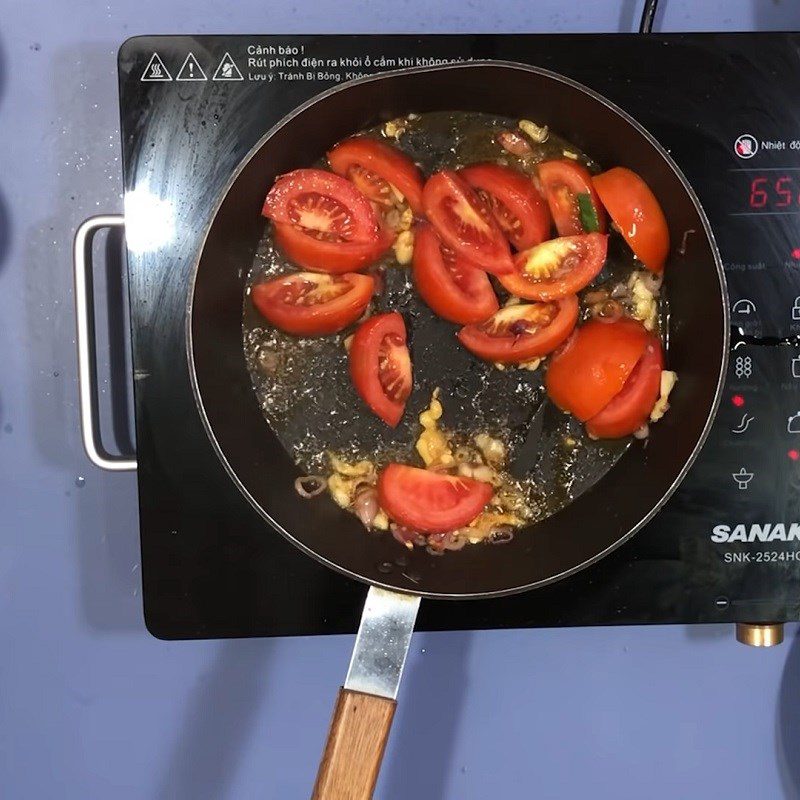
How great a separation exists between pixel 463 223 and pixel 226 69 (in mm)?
276

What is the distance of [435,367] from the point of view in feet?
2.95

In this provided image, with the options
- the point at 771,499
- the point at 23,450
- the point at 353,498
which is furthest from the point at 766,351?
the point at 23,450

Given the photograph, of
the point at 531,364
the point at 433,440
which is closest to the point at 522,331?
the point at 531,364

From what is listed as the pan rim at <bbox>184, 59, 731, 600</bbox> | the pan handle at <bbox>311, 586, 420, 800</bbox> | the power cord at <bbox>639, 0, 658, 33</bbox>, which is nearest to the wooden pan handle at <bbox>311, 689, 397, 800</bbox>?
the pan handle at <bbox>311, 586, 420, 800</bbox>

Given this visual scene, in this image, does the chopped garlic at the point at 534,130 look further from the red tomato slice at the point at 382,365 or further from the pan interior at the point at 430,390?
the red tomato slice at the point at 382,365

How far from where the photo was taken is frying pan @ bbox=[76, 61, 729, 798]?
767 millimetres

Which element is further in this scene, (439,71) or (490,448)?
(490,448)

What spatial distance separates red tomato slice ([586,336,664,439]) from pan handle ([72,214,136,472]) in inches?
19.3

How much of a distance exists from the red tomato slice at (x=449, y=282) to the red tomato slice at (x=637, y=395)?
6.1 inches

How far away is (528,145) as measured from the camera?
2.90 ft

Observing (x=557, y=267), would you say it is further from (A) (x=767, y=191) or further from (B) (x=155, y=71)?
(B) (x=155, y=71)

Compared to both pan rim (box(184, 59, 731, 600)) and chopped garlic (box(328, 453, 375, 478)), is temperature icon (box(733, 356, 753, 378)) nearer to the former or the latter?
pan rim (box(184, 59, 731, 600))

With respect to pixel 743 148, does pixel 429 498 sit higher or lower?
lower

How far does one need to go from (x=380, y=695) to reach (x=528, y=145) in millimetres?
563
